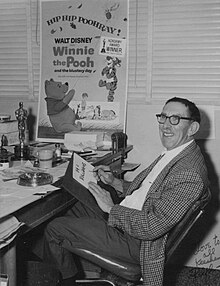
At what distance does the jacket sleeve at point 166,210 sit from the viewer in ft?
6.25

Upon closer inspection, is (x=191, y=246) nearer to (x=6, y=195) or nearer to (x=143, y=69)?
(x=143, y=69)

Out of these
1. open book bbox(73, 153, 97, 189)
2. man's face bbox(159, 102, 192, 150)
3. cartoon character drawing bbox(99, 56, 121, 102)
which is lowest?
open book bbox(73, 153, 97, 189)

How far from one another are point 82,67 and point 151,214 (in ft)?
5.83

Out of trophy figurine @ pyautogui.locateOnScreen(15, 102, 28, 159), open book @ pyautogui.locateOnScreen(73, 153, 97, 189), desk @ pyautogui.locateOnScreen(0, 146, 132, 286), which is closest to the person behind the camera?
desk @ pyautogui.locateOnScreen(0, 146, 132, 286)

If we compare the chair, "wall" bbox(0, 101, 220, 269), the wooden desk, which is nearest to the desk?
the wooden desk

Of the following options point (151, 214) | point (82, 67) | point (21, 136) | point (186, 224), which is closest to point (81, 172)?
point (151, 214)

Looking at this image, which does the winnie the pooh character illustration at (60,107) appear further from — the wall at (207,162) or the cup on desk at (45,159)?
the cup on desk at (45,159)

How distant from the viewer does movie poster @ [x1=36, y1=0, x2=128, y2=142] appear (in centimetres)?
330

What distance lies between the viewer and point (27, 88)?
3602mm

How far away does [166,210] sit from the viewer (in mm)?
1911

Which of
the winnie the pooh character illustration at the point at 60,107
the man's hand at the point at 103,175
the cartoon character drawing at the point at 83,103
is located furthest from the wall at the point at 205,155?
the man's hand at the point at 103,175

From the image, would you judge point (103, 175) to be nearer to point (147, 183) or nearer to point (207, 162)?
point (147, 183)

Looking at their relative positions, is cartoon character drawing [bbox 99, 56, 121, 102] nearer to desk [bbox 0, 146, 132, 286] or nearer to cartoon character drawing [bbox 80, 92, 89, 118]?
cartoon character drawing [bbox 80, 92, 89, 118]

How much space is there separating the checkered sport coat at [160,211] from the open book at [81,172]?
239 mm
